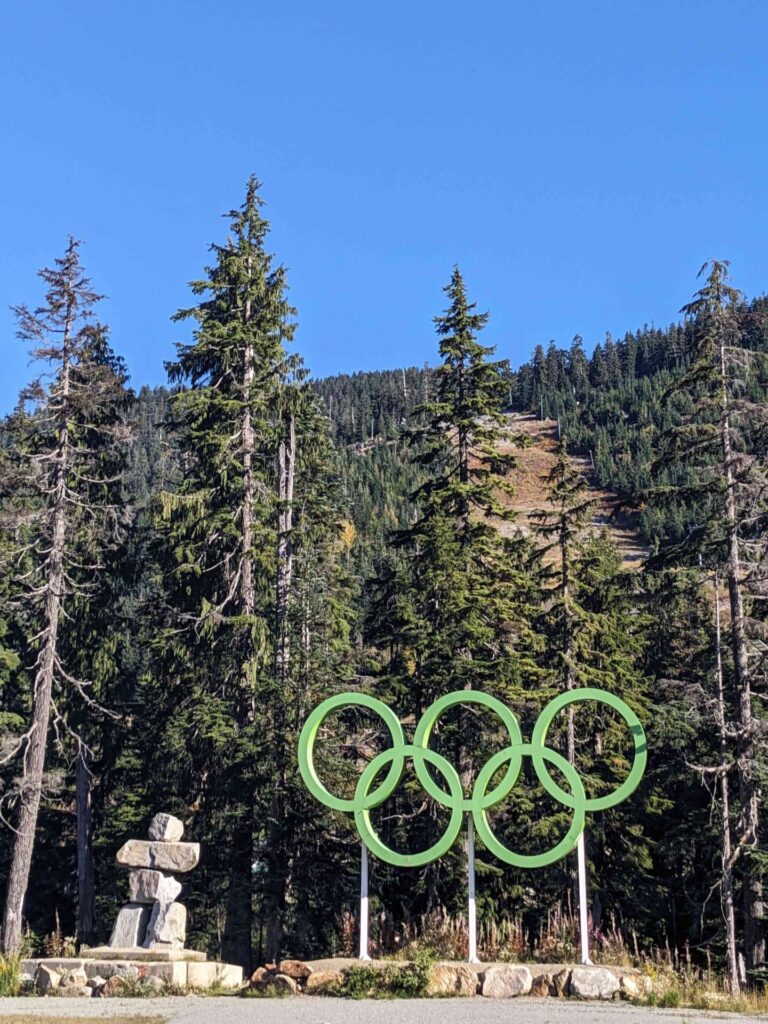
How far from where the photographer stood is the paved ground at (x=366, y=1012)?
40.7 ft

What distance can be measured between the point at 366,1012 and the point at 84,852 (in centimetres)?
1771

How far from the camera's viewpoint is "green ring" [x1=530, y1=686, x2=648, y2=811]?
17.4 metres

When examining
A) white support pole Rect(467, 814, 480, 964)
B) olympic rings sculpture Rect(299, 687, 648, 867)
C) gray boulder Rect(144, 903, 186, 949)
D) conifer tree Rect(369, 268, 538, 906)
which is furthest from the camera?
conifer tree Rect(369, 268, 538, 906)

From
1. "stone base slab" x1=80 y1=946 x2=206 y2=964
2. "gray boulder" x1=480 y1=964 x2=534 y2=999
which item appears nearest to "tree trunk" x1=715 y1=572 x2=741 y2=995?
"gray boulder" x1=480 y1=964 x2=534 y2=999

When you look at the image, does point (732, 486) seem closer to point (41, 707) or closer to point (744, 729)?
point (744, 729)

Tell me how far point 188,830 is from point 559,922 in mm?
8934

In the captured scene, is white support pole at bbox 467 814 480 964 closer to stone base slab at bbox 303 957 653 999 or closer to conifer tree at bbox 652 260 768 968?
stone base slab at bbox 303 957 653 999

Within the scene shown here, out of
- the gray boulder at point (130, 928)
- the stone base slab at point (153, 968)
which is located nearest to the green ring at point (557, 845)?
the stone base slab at point (153, 968)

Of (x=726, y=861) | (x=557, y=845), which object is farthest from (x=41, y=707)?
(x=726, y=861)

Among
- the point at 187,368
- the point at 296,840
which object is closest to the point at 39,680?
the point at 296,840

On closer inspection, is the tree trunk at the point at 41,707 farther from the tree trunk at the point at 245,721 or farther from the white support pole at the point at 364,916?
the white support pole at the point at 364,916

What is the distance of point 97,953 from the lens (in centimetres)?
1875

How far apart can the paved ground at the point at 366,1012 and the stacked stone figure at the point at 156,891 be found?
12.9 ft

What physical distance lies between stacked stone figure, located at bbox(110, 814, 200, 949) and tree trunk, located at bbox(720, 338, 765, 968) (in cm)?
1000
